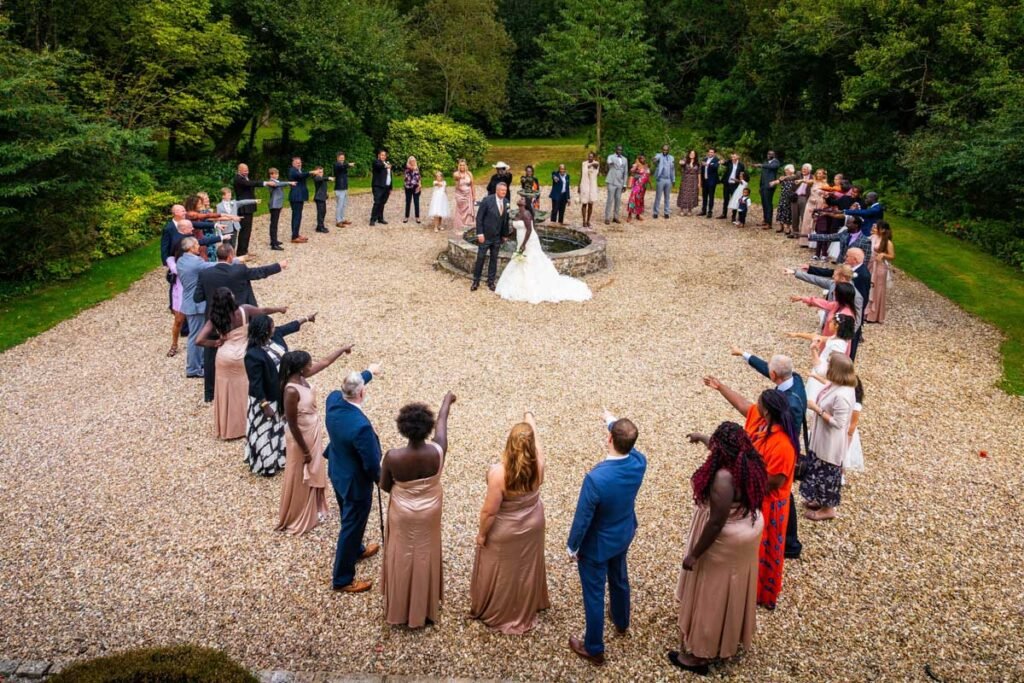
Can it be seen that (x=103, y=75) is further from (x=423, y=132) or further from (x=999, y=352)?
(x=999, y=352)

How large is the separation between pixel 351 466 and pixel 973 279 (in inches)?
554

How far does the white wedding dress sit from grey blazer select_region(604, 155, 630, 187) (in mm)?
5683

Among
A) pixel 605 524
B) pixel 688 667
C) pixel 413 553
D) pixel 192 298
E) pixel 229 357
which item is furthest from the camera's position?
pixel 192 298

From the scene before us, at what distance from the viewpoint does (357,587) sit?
19.5 ft

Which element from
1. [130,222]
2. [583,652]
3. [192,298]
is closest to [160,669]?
[583,652]

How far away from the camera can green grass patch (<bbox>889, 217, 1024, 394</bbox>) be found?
37.6 feet

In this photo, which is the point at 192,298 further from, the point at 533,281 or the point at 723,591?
the point at 723,591

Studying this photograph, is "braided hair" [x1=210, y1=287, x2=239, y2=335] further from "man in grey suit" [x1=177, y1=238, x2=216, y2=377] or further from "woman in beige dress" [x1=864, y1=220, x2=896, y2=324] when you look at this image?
"woman in beige dress" [x1=864, y1=220, x2=896, y2=324]

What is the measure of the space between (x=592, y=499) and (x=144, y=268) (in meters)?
13.1

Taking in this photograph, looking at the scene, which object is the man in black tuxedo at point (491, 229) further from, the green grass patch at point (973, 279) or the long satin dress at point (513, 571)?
the long satin dress at point (513, 571)

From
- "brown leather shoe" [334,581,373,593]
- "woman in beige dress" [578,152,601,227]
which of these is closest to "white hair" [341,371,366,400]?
"brown leather shoe" [334,581,373,593]

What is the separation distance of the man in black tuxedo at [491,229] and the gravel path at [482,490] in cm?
55

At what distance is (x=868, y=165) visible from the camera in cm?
2305

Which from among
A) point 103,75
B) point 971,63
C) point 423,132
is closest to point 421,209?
point 423,132
